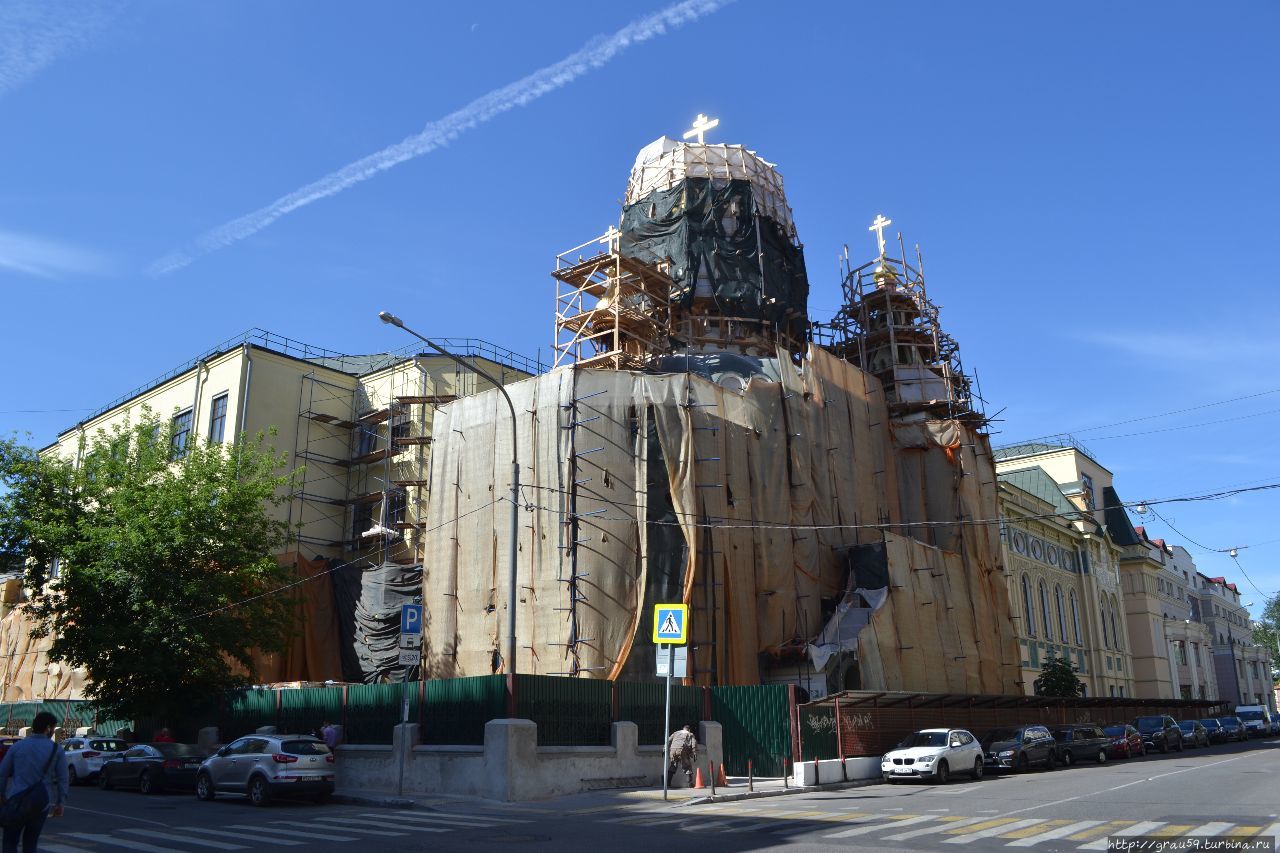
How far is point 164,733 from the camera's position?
1135 inches

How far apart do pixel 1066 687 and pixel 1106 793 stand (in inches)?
1167

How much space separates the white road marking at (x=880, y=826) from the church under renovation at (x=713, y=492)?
14050 mm

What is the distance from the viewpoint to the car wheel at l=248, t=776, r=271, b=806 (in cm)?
2006

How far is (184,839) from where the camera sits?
14.4 meters

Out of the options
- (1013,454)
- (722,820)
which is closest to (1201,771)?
(722,820)

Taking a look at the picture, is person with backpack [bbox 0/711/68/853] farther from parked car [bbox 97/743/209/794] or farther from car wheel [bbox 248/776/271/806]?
parked car [bbox 97/743/209/794]

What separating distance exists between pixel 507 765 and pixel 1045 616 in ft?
146

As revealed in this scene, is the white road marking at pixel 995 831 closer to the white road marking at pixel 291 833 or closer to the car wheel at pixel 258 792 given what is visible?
the white road marking at pixel 291 833

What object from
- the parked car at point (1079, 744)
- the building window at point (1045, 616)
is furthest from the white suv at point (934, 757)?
the building window at point (1045, 616)

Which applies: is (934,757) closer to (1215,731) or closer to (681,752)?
(681,752)

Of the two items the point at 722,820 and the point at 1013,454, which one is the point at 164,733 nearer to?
the point at 722,820

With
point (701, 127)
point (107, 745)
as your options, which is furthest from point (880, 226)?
point (107, 745)

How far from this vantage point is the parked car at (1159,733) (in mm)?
41250

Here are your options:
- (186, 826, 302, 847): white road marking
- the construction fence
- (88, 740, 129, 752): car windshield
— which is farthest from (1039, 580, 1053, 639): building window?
(186, 826, 302, 847): white road marking
